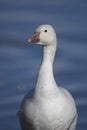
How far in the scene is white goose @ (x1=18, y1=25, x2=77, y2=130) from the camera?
11.2 metres

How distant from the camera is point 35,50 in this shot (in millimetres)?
14961

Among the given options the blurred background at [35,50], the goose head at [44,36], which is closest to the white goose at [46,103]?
the goose head at [44,36]

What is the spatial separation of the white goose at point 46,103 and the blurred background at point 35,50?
51.0 inches

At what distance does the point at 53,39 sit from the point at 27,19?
5.31 meters

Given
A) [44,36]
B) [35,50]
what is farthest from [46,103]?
[35,50]

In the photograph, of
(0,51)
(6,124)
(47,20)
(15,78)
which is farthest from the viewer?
(47,20)

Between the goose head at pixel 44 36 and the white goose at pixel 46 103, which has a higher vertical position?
the goose head at pixel 44 36

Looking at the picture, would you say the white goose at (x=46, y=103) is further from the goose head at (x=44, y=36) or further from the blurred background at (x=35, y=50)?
the blurred background at (x=35, y=50)

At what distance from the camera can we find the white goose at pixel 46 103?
11.2m

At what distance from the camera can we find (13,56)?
14812 mm

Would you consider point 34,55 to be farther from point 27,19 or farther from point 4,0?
point 4,0

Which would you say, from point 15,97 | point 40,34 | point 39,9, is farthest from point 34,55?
point 40,34

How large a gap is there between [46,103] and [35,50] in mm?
3777

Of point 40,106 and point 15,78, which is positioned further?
point 15,78
